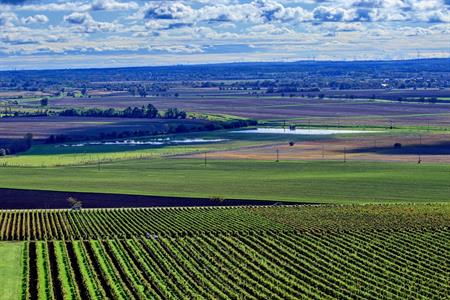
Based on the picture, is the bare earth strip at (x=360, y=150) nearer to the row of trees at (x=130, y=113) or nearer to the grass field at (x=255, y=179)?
the grass field at (x=255, y=179)

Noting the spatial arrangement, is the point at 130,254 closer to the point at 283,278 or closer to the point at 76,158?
the point at 283,278

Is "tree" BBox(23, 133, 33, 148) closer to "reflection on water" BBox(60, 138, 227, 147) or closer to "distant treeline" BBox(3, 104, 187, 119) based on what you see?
"reflection on water" BBox(60, 138, 227, 147)

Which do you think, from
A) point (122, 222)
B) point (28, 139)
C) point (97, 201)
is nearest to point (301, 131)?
point (28, 139)

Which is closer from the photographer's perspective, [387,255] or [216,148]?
[387,255]

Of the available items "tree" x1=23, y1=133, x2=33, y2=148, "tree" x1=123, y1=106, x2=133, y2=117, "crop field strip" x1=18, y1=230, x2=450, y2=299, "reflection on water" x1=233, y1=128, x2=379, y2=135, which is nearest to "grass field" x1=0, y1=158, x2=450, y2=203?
"crop field strip" x1=18, y1=230, x2=450, y2=299

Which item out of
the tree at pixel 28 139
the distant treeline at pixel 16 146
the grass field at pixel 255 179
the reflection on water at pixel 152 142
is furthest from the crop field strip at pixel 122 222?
the tree at pixel 28 139

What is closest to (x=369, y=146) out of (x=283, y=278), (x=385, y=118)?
(x=385, y=118)

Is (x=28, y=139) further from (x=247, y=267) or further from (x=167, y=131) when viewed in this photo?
(x=247, y=267)
